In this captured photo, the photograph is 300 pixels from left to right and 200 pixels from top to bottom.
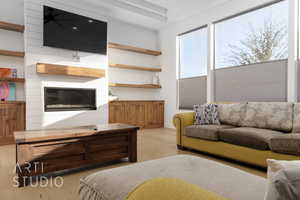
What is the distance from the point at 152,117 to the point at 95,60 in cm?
220

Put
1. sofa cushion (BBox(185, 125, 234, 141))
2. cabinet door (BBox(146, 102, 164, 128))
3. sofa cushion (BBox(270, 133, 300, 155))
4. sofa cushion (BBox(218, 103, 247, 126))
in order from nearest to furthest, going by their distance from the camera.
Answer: sofa cushion (BBox(270, 133, 300, 155)), sofa cushion (BBox(185, 125, 234, 141)), sofa cushion (BBox(218, 103, 247, 126)), cabinet door (BBox(146, 102, 164, 128))

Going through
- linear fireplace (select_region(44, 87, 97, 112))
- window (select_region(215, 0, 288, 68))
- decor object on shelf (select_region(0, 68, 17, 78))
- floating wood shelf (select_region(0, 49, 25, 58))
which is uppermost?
window (select_region(215, 0, 288, 68))

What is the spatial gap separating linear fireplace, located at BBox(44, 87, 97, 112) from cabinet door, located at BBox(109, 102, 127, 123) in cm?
46

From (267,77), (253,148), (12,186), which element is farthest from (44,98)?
(267,77)

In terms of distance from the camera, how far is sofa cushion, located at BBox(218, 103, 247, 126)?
121 inches

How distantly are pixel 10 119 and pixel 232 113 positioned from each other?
3.99m

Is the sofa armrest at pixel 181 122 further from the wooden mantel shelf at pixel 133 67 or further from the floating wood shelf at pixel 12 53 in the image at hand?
the floating wood shelf at pixel 12 53

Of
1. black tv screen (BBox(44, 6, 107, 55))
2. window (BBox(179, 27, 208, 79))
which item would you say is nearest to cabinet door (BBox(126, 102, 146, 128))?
window (BBox(179, 27, 208, 79))

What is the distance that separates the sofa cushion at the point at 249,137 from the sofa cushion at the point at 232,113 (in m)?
0.59

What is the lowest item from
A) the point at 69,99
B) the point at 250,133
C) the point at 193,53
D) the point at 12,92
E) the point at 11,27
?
the point at 250,133

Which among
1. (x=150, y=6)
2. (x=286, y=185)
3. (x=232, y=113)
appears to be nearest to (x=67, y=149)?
(x=286, y=185)

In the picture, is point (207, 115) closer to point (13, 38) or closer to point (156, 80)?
point (156, 80)

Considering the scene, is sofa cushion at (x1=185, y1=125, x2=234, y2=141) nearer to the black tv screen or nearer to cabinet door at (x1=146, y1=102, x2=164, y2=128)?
cabinet door at (x1=146, y1=102, x2=164, y2=128)

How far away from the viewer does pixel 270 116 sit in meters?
2.73
